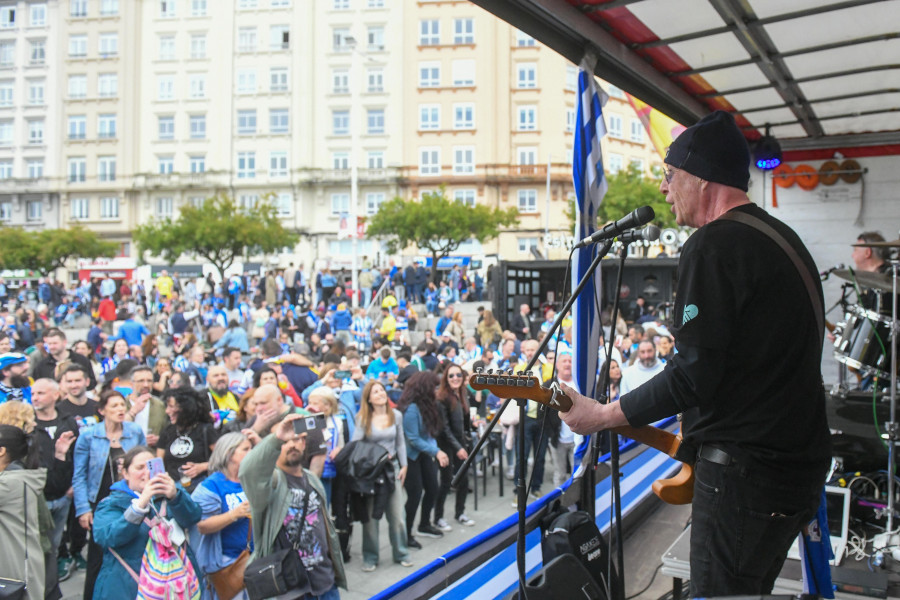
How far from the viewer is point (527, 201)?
165ft

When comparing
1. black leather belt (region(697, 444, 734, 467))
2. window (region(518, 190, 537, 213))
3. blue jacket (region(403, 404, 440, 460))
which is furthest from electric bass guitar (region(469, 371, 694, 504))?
window (region(518, 190, 537, 213))

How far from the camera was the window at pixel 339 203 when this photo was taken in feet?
166

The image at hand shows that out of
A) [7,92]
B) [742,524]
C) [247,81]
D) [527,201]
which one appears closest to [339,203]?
[247,81]

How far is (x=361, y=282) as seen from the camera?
2878cm

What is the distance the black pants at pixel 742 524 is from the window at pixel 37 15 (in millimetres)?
66149

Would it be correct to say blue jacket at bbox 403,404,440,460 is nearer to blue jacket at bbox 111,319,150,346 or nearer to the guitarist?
the guitarist

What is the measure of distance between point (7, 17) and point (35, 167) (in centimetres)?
1258

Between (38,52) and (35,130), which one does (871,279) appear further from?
(38,52)

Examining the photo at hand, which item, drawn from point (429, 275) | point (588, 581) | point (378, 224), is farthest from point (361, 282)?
point (588, 581)

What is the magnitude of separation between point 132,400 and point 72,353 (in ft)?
13.9

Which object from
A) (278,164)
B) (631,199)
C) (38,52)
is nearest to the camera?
(631,199)

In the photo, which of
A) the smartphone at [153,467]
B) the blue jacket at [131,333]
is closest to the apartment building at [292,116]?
the blue jacket at [131,333]

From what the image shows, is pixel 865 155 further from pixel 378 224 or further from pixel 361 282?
pixel 378 224

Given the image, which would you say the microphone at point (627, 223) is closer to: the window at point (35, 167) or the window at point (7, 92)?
the window at point (35, 167)
